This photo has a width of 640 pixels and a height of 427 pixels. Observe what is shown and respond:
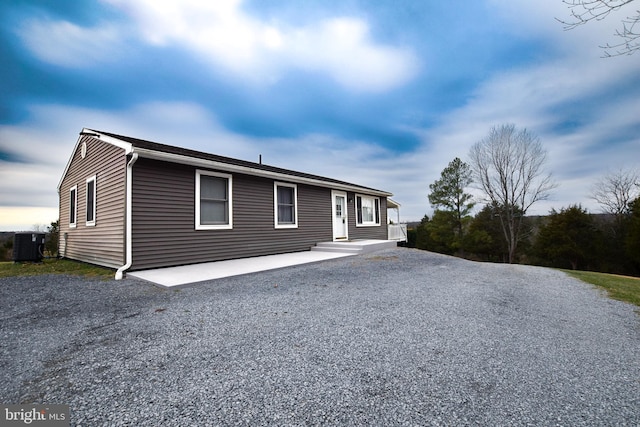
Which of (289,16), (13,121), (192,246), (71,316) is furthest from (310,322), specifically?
(13,121)

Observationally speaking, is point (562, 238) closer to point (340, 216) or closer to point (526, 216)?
point (526, 216)

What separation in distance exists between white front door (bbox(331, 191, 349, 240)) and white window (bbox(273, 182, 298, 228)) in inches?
95.7

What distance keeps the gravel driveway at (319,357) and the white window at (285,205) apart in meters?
5.11

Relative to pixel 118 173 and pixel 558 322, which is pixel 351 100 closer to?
pixel 118 173

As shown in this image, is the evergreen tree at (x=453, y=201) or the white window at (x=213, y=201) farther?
the evergreen tree at (x=453, y=201)

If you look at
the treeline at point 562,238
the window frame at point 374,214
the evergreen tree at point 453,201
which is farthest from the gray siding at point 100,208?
the treeline at point 562,238

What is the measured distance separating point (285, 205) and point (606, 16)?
8.51 m

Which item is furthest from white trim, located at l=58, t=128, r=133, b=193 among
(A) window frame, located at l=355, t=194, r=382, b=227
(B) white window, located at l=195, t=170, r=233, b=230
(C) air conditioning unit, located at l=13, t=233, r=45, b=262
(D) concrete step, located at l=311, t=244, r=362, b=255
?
(A) window frame, located at l=355, t=194, r=382, b=227

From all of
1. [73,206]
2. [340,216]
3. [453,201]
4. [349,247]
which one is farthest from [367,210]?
[453,201]

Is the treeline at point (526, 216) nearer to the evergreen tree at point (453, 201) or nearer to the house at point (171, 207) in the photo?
the evergreen tree at point (453, 201)

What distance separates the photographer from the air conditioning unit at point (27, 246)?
26.1 ft

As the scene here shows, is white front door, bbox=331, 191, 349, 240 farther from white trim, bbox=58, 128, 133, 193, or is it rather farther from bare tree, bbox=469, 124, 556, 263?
bare tree, bbox=469, 124, 556, 263

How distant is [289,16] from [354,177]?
1129 cm

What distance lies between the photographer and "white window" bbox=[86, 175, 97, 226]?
7.76m
